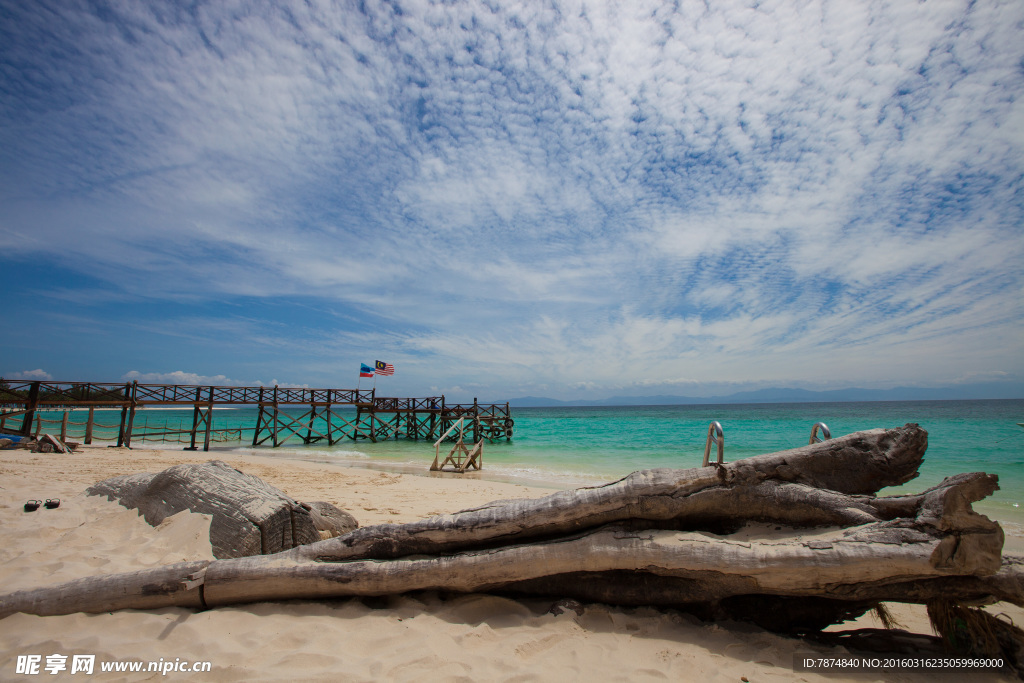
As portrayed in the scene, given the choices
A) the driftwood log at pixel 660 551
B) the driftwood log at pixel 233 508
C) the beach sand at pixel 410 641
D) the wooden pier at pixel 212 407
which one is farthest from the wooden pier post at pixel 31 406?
the driftwood log at pixel 660 551

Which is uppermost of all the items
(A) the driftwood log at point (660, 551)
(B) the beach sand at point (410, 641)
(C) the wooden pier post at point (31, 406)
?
(C) the wooden pier post at point (31, 406)

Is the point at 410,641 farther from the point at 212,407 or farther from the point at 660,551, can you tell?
the point at 212,407

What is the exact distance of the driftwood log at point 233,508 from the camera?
4027mm

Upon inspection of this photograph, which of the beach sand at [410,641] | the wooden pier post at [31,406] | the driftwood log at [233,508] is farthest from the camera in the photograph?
the wooden pier post at [31,406]

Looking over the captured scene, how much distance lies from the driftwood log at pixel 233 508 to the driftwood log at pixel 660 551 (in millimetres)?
773

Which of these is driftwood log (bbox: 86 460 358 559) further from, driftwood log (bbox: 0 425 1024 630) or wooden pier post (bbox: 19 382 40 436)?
wooden pier post (bbox: 19 382 40 436)

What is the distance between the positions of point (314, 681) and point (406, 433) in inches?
1292

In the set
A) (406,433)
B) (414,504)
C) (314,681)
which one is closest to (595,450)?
(406,433)

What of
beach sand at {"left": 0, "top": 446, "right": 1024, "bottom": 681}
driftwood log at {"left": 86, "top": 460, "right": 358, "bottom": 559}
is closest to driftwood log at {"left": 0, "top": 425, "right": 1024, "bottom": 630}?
beach sand at {"left": 0, "top": 446, "right": 1024, "bottom": 681}

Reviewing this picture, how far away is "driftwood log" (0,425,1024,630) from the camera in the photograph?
2.64 m

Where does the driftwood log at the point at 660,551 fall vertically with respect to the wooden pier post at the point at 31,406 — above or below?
below

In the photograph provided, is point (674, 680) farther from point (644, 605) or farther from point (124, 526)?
point (124, 526)

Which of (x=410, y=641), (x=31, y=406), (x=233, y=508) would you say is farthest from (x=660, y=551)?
(x=31, y=406)

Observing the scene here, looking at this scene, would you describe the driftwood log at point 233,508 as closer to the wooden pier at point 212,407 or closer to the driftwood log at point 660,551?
the driftwood log at point 660,551
